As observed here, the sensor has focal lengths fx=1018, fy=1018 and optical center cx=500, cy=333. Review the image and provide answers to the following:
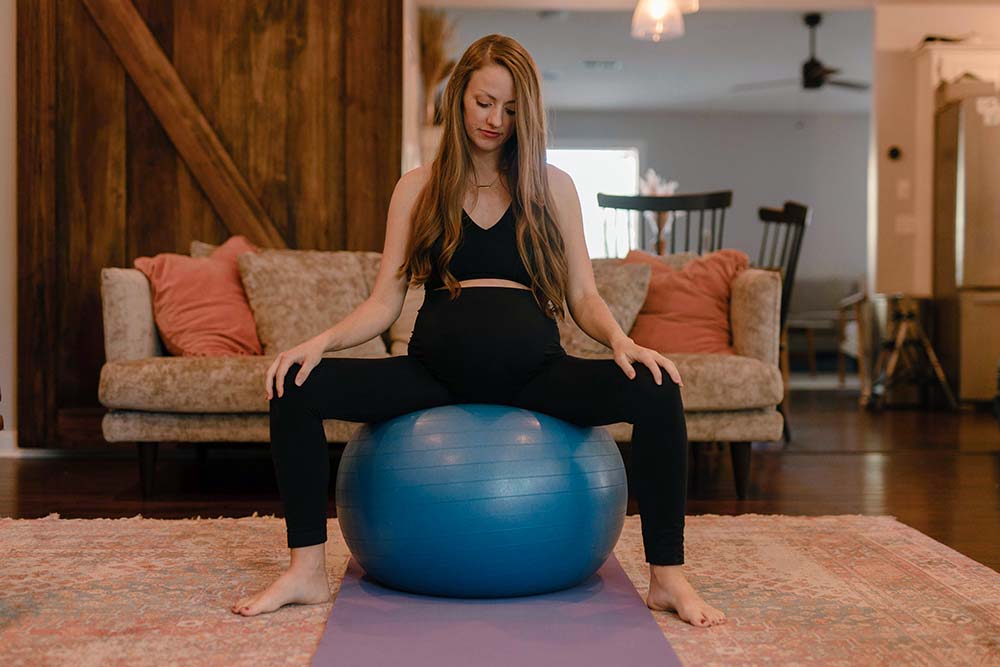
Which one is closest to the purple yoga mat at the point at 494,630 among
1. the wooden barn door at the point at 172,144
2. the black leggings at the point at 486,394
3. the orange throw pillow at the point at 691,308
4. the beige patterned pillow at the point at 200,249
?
the black leggings at the point at 486,394

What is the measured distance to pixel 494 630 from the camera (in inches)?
65.8

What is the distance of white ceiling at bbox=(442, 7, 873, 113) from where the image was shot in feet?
26.2

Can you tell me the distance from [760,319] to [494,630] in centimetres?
186

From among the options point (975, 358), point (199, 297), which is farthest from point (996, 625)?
point (975, 358)

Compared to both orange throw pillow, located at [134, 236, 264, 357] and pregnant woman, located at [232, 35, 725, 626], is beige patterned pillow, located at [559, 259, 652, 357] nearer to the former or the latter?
orange throw pillow, located at [134, 236, 264, 357]

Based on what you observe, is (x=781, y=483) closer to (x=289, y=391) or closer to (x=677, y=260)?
(x=677, y=260)

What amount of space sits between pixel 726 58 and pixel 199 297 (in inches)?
276

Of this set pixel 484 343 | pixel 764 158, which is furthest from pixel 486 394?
pixel 764 158

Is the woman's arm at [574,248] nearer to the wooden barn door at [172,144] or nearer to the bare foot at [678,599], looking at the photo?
the bare foot at [678,599]

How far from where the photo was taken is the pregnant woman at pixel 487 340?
1801 mm

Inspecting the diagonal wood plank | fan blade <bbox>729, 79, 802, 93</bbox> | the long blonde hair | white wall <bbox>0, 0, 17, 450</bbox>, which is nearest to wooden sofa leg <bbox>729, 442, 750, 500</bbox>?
the long blonde hair

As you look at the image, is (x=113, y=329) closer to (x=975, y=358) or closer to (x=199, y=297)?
(x=199, y=297)

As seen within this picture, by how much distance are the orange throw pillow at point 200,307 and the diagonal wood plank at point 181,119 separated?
54 cm

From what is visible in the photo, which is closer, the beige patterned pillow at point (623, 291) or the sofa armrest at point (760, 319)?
the sofa armrest at point (760, 319)
